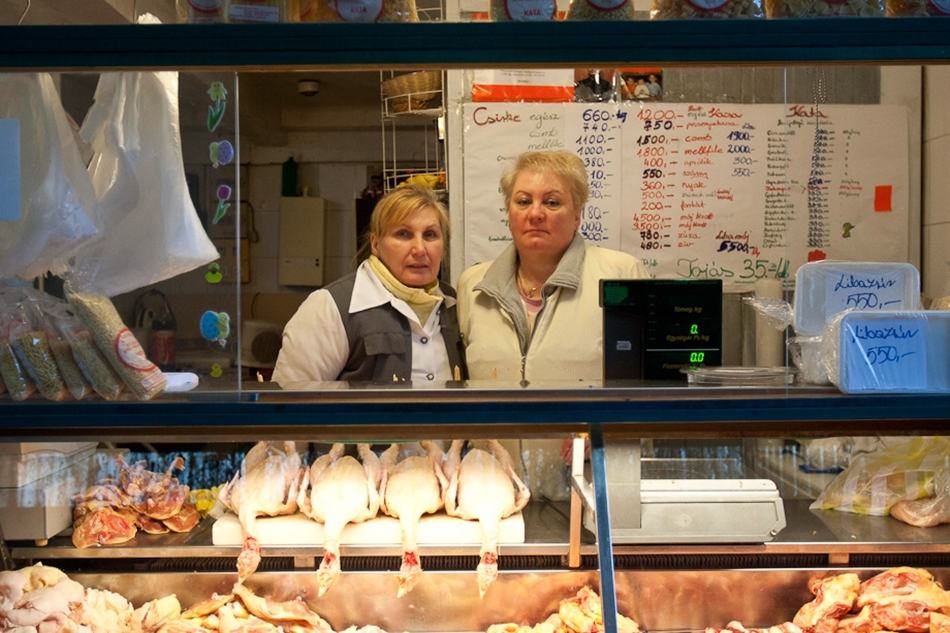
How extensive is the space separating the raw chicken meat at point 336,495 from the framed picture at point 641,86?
331 centimetres

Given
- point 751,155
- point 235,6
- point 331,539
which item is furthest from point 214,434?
point 751,155

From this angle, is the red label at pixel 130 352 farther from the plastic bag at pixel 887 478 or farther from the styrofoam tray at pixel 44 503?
the plastic bag at pixel 887 478

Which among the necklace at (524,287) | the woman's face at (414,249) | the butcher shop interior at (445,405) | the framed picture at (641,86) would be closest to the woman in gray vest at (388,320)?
the woman's face at (414,249)

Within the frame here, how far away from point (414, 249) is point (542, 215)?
1.46 feet

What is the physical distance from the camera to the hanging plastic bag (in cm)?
153

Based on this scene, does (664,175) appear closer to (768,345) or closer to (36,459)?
(768,345)

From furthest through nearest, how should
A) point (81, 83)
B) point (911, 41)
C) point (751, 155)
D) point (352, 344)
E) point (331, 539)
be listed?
point (751, 155)
point (352, 344)
point (331, 539)
point (81, 83)
point (911, 41)

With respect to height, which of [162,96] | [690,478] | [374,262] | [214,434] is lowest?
[690,478]

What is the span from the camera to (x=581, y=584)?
1.81m

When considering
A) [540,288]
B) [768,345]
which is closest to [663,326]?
[768,345]

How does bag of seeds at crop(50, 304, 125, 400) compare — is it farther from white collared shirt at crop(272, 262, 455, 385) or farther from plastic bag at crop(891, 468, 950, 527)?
plastic bag at crop(891, 468, 950, 527)

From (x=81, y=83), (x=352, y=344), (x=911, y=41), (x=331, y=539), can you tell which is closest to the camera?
(x=911, y=41)

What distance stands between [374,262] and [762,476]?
1.43 meters

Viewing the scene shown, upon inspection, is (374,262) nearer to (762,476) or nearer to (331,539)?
(331,539)
